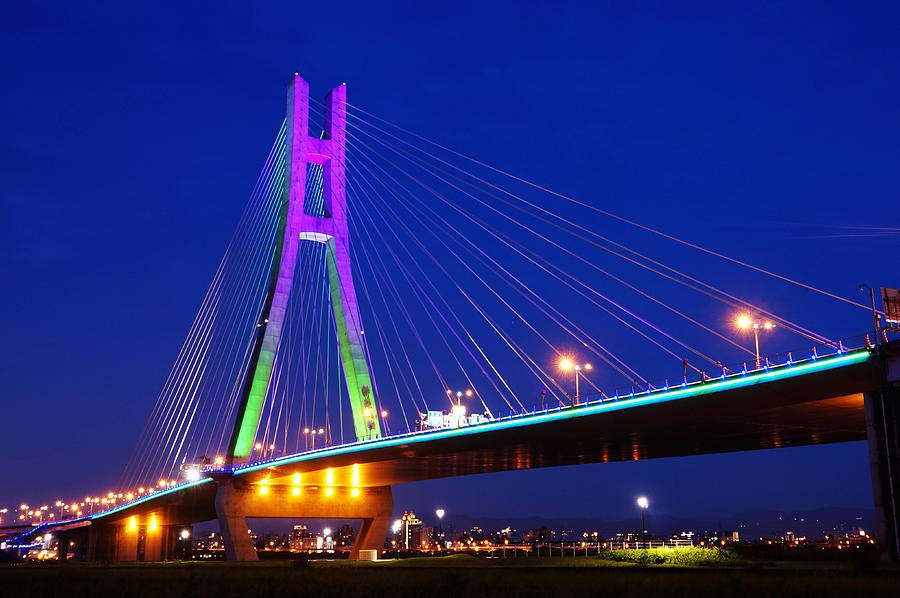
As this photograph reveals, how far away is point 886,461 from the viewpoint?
90.7 feet

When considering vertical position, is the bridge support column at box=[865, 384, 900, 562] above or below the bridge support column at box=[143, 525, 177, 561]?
above

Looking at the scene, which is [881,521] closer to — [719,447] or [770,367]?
[770,367]

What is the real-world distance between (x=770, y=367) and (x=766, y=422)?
7.25 m

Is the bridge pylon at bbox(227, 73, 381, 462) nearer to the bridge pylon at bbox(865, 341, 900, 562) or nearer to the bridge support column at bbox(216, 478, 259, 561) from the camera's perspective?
the bridge support column at bbox(216, 478, 259, 561)

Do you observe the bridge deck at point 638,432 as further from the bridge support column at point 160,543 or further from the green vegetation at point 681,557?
the bridge support column at point 160,543

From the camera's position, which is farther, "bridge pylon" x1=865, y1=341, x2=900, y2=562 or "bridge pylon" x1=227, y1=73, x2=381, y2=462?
"bridge pylon" x1=227, y1=73, x2=381, y2=462

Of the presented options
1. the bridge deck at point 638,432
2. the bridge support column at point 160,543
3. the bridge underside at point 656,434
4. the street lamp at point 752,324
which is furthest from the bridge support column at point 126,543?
the street lamp at point 752,324

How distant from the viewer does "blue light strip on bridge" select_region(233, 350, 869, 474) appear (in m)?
29.5

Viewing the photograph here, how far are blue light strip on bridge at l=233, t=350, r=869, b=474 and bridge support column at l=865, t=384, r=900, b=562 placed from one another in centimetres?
157

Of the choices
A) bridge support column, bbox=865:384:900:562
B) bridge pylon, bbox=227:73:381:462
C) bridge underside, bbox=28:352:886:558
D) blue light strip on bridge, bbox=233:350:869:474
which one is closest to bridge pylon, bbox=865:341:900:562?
bridge support column, bbox=865:384:900:562

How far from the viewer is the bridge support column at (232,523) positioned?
59.2 meters

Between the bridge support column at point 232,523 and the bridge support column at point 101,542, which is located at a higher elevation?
the bridge support column at point 232,523

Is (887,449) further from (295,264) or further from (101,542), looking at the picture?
(101,542)

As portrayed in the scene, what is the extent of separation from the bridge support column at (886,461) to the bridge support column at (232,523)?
137ft
